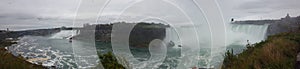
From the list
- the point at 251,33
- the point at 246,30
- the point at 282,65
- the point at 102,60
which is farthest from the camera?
the point at 246,30

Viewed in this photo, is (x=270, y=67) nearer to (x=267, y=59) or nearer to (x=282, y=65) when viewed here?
(x=282, y=65)

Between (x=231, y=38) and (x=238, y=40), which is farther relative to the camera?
(x=231, y=38)

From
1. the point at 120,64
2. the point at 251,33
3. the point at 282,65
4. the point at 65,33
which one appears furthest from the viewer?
the point at 65,33

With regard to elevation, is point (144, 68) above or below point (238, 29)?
below

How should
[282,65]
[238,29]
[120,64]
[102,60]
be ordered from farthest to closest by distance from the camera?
[238,29]
[102,60]
[120,64]
[282,65]

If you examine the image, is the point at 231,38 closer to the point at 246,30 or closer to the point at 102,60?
the point at 246,30

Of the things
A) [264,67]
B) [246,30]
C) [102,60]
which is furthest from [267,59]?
[246,30]

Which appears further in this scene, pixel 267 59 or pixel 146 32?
pixel 146 32

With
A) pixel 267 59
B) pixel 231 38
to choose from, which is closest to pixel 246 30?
pixel 231 38

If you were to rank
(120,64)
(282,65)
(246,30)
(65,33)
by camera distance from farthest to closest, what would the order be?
(65,33)
(246,30)
(120,64)
(282,65)
